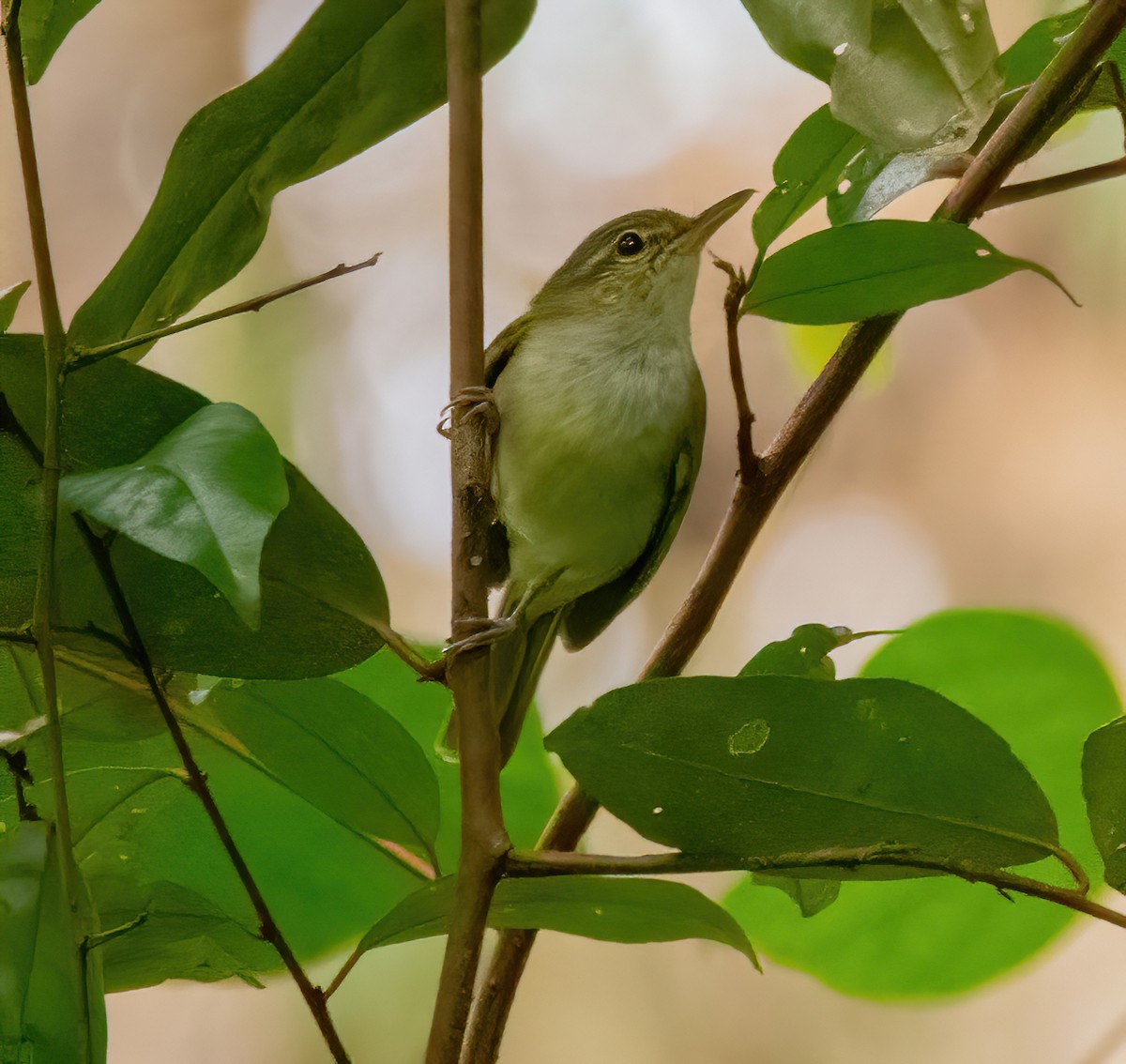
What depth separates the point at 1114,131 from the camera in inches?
59.3

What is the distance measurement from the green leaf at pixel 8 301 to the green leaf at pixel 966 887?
555 mm

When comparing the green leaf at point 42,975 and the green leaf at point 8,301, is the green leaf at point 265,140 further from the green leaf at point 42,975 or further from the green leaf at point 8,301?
the green leaf at point 42,975

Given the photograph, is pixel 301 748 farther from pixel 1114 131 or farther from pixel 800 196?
pixel 1114 131

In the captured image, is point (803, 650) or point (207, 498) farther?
point (803, 650)

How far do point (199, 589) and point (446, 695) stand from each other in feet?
0.96

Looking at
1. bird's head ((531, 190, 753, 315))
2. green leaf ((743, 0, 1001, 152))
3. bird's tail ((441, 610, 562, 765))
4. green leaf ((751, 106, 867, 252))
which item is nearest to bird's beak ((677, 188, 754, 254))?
bird's head ((531, 190, 753, 315))

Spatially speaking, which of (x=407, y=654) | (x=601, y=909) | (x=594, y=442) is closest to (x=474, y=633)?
(x=407, y=654)

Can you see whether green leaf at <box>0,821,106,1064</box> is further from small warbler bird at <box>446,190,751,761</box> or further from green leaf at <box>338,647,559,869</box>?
small warbler bird at <box>446,190,751,761</box>

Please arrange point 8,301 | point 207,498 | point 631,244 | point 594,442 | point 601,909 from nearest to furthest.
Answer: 1. point 207,498
2. point 601,909
3. point 8,301
4. point 594,442
5. point 631,244

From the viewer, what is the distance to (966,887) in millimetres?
786

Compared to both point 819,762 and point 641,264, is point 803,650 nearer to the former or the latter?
point 819,762

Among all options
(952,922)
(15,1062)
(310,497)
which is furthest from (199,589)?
(952,922)

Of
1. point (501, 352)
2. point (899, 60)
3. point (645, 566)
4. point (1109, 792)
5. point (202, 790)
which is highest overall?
point (501, 352)

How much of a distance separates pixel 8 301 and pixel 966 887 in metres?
0.68
